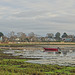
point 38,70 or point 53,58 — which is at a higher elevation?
point 38,70

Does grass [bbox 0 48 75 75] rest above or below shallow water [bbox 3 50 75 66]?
above

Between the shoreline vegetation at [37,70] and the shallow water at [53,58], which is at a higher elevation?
the shoreline vegetation at [37,70]

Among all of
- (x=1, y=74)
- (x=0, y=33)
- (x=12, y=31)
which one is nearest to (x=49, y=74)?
(x=1, y=74)

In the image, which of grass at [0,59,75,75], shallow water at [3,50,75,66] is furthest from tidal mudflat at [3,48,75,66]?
grass at [0,59,75,75]

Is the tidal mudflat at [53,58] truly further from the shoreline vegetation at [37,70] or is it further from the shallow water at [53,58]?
the shoreline vegetation at [37,70]

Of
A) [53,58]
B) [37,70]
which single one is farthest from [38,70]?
[53,58]

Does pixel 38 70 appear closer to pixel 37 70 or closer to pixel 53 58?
pixel 37 70

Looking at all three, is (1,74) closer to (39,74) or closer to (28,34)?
(39,74)

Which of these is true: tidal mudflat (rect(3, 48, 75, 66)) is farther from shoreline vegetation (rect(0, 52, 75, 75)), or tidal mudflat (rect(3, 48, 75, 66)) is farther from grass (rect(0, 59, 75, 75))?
grass (rect(0, 59, 75, 75))

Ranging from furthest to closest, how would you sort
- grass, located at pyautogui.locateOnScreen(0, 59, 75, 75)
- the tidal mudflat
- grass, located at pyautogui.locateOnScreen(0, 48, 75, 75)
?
the tidal mudflat → grass, located at pyautogui.locateOnScreen(0, 59, 75, 75) → grass, located at pyautogui.locateOnScreen(0, 48, 75, 75)

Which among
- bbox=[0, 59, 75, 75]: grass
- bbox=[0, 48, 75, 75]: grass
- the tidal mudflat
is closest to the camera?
bbox=[0, 48, 75, 75]: grass

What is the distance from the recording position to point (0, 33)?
186 meters

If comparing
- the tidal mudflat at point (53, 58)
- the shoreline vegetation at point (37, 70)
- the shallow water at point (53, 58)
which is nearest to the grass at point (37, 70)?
the shoreline vegetation at point (37, 70)

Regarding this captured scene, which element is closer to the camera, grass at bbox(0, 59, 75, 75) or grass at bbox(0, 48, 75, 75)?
grass at bbox(0, 48, 75, 75)
